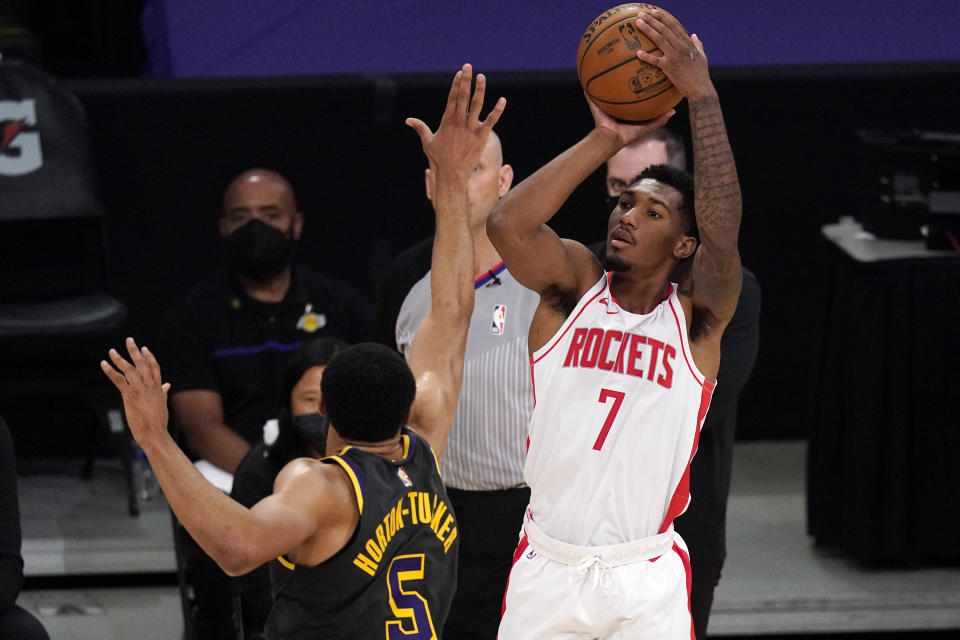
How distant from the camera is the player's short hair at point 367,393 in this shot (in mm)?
3094

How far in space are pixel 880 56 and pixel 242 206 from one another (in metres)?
2.90

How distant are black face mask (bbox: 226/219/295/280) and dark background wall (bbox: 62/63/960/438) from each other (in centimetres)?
84

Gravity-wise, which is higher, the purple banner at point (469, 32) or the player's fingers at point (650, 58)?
the player's fingers at point (650, 58)

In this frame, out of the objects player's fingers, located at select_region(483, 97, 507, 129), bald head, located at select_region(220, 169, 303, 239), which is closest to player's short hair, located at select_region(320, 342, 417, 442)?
player's fingers, located at select_region(483, 97, 507, 129)

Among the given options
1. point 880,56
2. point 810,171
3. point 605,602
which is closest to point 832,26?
point 880,56

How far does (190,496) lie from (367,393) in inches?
19.5

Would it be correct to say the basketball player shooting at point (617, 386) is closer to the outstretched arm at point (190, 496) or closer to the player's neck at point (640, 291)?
the player's neck at point (640, 291)

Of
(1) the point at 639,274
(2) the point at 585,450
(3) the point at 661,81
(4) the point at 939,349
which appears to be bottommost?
(4) the point at 939,349

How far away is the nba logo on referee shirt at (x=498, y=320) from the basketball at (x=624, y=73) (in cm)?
88

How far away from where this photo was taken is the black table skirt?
531 cm

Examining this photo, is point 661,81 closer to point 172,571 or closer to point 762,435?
point 172,571

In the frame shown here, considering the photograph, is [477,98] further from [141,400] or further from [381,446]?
[141,400]

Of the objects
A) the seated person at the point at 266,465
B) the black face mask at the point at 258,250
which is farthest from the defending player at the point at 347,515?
the black face mask at the point at 258,250

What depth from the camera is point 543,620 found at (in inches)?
133
